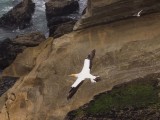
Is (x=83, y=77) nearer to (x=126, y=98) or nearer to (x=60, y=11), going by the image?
(x=126, y=98)

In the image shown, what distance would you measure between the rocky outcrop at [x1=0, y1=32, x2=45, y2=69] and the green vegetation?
10.1 metres

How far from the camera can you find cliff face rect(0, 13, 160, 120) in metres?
18.7

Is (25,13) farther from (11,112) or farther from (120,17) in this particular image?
(11,112)

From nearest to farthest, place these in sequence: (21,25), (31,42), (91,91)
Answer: (91,91) → (31,42) → (21,25)

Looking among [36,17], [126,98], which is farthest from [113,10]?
[36,17]

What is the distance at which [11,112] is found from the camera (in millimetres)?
19219

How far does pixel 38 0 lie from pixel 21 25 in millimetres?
5109

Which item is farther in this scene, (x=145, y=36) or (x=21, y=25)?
(x=21, y=25)

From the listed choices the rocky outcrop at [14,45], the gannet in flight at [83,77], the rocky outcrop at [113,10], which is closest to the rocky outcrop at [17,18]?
the rocky outcrop at [14,45]

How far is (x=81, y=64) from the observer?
66.4 ft

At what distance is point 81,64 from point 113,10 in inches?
129

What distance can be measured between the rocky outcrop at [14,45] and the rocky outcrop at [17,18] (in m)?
4.61

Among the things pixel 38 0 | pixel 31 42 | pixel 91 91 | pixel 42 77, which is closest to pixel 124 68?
pixel 91 91

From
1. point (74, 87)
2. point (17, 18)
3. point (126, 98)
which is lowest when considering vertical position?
point (126, 98)
